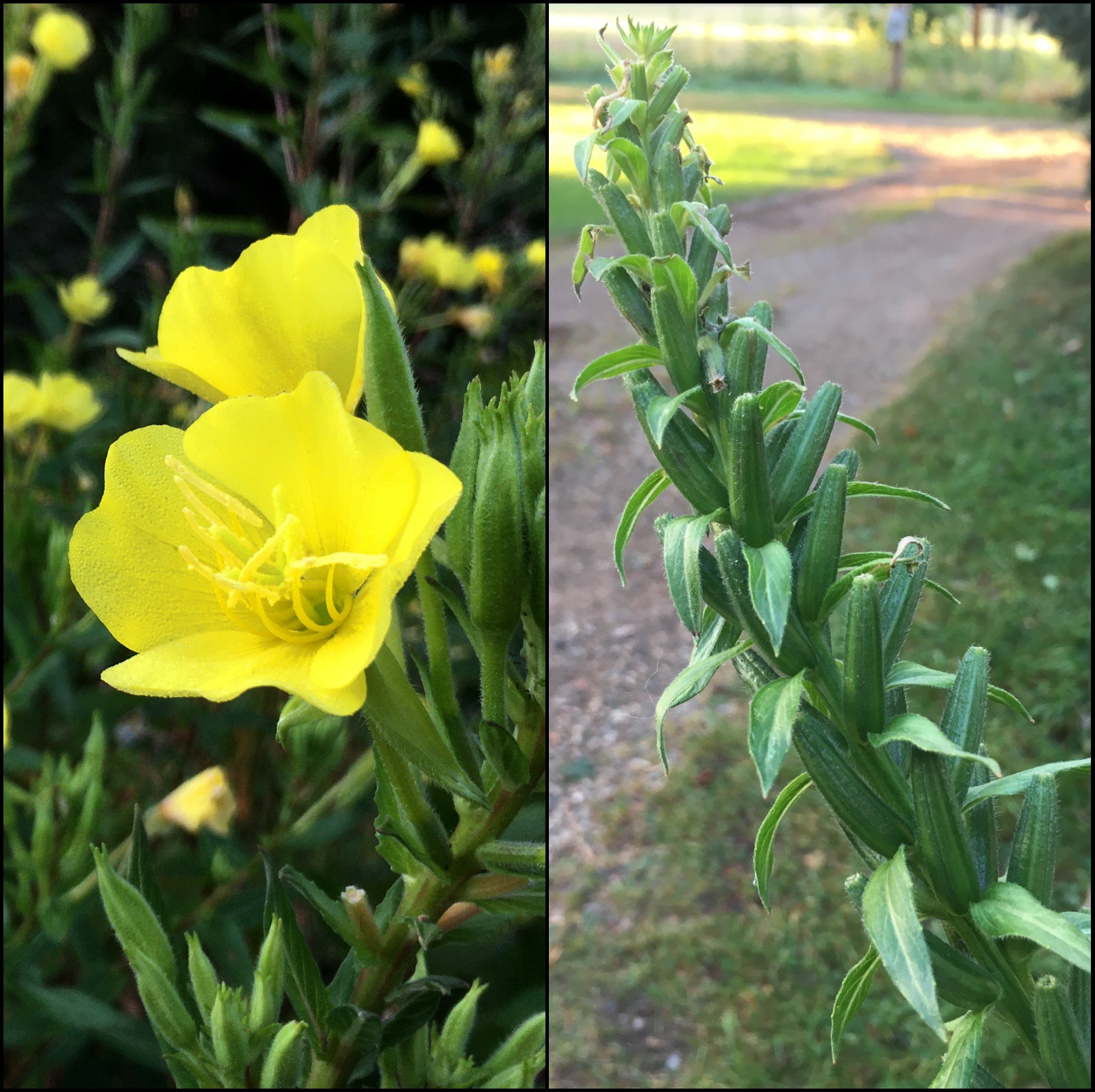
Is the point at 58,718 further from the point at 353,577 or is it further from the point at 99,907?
the point at 353,577

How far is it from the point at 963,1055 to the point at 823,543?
0.41 feet

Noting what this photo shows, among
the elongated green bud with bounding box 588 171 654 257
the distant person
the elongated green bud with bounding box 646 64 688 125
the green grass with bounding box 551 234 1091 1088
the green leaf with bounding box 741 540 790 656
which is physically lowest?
the green grass with bounding box 551 234 1091 1088

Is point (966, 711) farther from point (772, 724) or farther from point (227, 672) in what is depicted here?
point (227, 672)

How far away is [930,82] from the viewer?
612mm

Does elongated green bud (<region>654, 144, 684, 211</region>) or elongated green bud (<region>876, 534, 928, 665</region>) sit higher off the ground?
elongated green bud (<region>654, 144, 684, 211</region>)

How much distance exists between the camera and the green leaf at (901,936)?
8.5 inches

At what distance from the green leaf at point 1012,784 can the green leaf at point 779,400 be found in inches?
4.3

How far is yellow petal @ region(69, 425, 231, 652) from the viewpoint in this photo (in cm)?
→ 31

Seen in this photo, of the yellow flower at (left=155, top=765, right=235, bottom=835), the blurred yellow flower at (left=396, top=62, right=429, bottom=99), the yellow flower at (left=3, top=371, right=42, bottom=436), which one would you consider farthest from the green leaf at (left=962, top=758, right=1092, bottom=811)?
the blurred yellow flower at (left=396, top=62, right=429, bottom=99)

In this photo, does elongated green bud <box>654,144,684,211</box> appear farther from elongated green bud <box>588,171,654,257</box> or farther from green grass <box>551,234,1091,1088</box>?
green grass <box>551,234,1091,1088</box>

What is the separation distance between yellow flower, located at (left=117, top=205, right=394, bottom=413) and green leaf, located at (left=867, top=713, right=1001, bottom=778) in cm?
19

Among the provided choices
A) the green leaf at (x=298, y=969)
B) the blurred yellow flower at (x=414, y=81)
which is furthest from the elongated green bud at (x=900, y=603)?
the blurred yellow flower at (x=414, y=81)

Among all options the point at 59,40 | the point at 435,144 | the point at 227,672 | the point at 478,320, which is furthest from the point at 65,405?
the point at 227,672

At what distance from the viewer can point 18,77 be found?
1.59 metres
